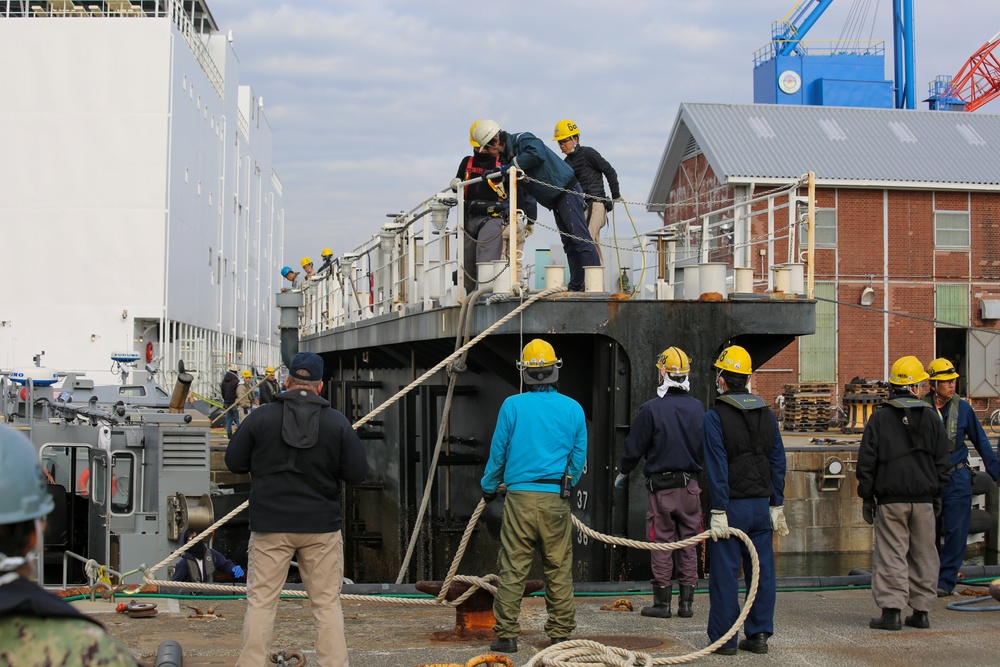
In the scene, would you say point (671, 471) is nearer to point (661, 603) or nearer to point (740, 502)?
point (661, 603)

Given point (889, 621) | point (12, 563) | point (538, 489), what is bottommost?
point (889, 621)

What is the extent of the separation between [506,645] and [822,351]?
2578 cm

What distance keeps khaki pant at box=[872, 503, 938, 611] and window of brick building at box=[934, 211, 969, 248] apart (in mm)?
27198

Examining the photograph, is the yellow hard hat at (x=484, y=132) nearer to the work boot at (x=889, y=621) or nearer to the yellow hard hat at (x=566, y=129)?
the yellow hard hat at (x=566, y=129)

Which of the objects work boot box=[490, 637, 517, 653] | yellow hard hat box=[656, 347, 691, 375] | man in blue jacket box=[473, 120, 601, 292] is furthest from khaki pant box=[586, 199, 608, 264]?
work boot box=[490, 637, 517, 653]

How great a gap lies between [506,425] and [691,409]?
1.91 metres

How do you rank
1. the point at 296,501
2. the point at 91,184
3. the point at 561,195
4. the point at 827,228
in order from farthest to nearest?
the point at 91,184 < the point at 827,228 < the point at 561,195 < the point at 296,501

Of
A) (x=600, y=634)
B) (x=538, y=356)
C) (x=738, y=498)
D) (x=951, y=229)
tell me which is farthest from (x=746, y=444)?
(x=951, y=229)

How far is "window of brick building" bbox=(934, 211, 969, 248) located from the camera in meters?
32.5

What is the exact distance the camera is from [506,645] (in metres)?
6.75

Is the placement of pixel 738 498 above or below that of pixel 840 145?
below

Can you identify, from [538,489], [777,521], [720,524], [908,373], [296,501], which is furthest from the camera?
[908,373]

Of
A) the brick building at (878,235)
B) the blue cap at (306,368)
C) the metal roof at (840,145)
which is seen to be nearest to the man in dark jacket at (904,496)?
the blue cap at (306,368)

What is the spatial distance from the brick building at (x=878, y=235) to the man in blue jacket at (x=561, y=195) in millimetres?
20231
